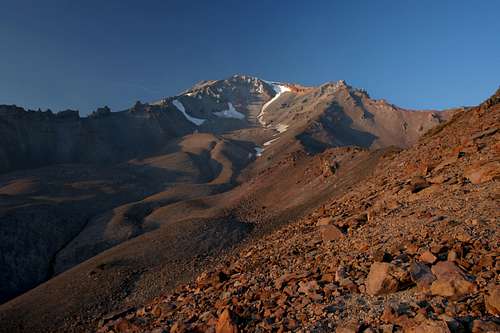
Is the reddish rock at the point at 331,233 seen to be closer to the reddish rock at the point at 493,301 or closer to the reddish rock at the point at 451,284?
the reddish rock at the point at 451,284

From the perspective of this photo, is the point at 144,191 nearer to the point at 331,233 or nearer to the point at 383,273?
the point at 331,233

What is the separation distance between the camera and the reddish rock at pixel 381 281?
8.84 metres

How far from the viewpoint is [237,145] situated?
383 ft

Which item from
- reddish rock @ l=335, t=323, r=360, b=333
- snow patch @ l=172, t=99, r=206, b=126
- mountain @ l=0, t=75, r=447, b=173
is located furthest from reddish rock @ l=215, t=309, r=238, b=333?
snow patch @ l=172, t=99, r=206, b=126

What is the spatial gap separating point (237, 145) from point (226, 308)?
106m

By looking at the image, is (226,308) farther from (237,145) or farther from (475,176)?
(237,145)

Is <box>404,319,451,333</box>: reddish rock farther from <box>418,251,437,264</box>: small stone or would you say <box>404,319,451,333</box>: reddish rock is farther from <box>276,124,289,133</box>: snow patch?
<box>276,124,289,133</box>: snow patch

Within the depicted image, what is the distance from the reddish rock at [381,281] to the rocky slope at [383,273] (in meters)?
0.02

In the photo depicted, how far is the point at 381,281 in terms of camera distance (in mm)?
8977

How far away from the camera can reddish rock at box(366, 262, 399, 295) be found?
8.84 m

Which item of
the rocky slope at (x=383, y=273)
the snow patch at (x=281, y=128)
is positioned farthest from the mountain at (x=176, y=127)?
the rocky slope at (x=383, y=273)

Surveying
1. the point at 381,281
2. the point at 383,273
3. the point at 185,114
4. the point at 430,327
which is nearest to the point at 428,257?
the point at 383,273

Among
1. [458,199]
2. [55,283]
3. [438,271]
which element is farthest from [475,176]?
[55,283]

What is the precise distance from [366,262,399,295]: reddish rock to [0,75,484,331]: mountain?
1685cm
